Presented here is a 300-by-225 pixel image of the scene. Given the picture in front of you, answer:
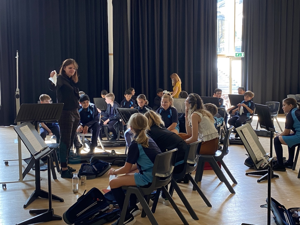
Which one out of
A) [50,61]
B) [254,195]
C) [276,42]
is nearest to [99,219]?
[254,195]

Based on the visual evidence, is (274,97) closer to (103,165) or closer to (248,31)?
(248,31)

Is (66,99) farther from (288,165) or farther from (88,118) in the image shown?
(288,165)

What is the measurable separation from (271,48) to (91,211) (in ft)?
35.2

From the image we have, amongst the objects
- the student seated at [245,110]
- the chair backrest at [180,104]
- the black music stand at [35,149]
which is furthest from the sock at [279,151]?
the black music stand at [35,149]

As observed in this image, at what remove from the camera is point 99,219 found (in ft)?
9.67

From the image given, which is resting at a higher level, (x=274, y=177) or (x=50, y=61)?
(x=50, y=61)

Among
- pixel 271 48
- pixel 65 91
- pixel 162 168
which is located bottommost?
pixel 162 168

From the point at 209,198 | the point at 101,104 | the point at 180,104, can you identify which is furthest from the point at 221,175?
the point at 101,104

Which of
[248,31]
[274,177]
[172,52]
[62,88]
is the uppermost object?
[248,31]

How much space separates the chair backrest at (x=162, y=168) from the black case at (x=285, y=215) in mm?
996

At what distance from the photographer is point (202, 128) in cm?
416

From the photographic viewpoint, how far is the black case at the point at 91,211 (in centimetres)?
289

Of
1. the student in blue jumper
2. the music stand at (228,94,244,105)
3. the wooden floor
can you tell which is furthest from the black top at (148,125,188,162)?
the music stand at (228,94,244,105)

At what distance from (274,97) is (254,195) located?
911cm
